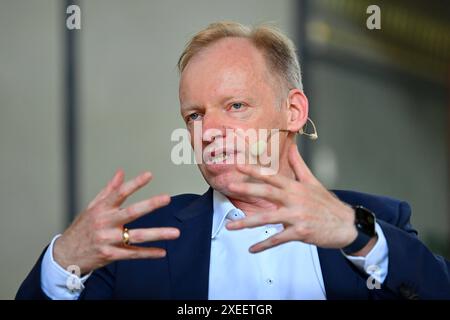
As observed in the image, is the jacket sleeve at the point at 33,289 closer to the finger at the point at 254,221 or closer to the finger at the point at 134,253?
the finger at the point at 134,253

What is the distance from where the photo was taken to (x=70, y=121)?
3299 millimetres

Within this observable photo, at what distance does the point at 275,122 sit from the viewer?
172 centimetres

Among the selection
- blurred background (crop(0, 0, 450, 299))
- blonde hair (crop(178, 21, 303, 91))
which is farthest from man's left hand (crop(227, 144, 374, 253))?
blurred background (crop(0, 0, 450, 299))

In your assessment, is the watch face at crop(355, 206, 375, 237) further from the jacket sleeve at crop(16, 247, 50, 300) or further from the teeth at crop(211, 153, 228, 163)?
the jacket sleeve at crop(16, 247, 50, 300)

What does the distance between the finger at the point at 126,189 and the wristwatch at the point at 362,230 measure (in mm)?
385

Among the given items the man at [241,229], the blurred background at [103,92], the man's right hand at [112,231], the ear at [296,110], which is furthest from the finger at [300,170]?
the blurred background at [103,92]

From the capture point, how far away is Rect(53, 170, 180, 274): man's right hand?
1.25m

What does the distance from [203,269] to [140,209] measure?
37 centimetres

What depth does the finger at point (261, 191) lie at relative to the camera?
47.8 inches

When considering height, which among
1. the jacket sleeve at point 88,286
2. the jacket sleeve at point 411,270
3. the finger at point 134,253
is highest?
the finger at point 134,253

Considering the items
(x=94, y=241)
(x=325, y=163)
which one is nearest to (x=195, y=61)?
(x=94, y=241)

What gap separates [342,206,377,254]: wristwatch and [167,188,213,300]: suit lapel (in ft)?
1.19

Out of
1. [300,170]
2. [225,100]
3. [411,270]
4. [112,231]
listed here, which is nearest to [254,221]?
[300,170]

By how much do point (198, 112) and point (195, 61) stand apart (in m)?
0.13
